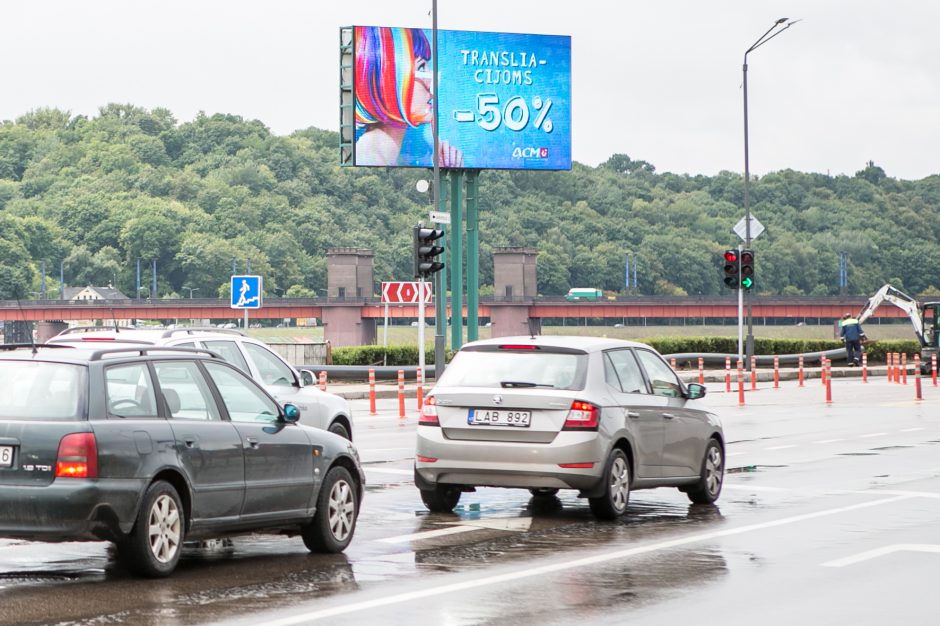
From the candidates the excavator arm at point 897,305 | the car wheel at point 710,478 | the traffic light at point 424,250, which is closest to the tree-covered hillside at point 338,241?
the excavator arm at point 897,305

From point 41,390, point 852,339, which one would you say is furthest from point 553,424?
point 852,339

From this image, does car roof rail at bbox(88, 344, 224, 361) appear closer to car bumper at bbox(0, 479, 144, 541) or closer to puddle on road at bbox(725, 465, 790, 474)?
car bumper at bbox(0, 479, 144, 541)

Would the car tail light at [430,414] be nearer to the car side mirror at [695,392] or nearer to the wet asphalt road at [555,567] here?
the wet asphalt road at [555,567]

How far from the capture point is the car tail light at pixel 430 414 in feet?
44.3

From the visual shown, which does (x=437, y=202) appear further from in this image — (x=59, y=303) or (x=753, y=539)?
(x=59, y=303)

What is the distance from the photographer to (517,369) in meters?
13.5

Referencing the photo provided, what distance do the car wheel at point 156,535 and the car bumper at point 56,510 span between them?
31 centimetres

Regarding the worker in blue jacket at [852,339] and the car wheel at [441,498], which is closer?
the car wheel at [441,498]

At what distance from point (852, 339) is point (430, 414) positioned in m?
44.7

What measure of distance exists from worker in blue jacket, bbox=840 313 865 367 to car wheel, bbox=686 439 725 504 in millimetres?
41577

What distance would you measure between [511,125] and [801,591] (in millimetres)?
48188

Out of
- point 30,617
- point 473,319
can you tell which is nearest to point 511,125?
point 473,319

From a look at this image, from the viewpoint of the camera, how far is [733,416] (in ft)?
98.5

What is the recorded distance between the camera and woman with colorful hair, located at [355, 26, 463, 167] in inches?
2120
